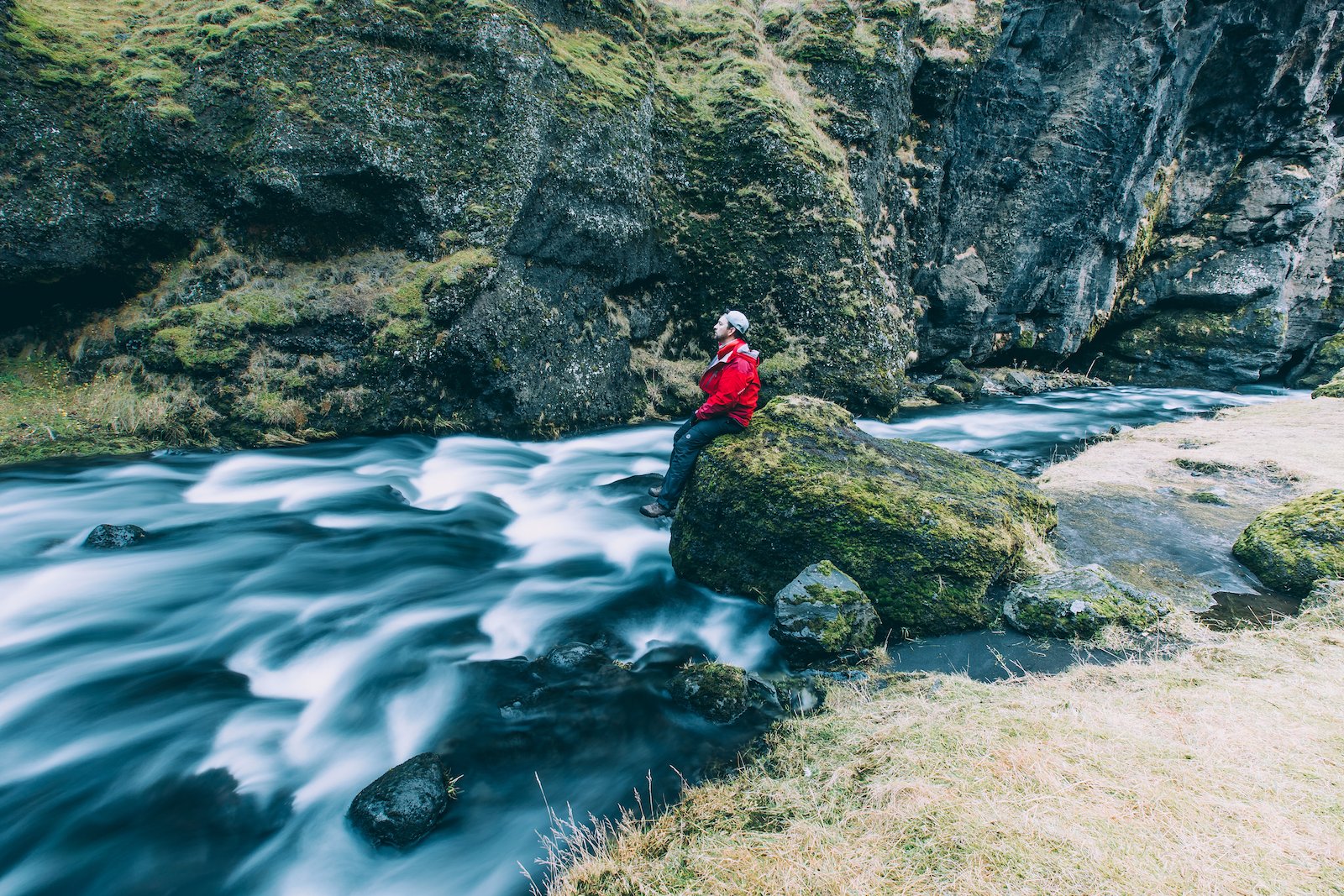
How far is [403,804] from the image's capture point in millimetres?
4359

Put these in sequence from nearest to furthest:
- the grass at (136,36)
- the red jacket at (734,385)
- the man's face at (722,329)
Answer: the red jacket at (734,385) < the man's face at (722,329) < the grass at (136,36)

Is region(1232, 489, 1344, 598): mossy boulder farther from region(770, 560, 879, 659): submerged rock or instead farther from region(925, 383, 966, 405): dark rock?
region(925, 383, 966, 405): dark rock

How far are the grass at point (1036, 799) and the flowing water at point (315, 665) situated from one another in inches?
30.9

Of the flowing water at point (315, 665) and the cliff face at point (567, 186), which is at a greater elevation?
the cliff face at point (567, 186)

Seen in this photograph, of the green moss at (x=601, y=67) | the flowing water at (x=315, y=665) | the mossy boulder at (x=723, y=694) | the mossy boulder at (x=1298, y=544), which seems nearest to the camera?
the flowing water at (x=315, y=665)

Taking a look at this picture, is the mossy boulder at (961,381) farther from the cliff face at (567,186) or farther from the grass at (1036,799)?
the grass at (1036,799)

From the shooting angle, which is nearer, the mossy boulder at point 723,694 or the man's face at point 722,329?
the mossy boulder at point 723,694

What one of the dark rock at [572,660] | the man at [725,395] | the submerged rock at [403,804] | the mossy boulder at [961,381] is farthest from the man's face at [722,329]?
the mossy boulder at [961,381]

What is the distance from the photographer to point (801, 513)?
6.91 meters

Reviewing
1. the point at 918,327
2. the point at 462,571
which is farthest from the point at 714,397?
the point at 918,327

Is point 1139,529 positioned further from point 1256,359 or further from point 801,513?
point 1256,359

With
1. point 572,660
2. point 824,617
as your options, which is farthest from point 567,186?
point 824,617

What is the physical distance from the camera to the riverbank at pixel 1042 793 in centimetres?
305

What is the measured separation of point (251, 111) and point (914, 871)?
14875mm
